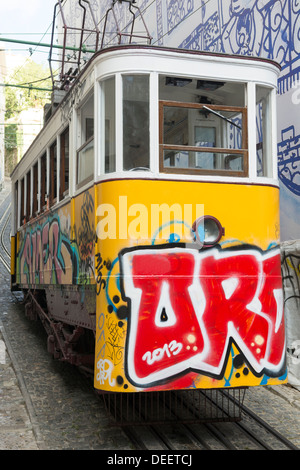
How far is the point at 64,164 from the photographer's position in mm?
7230

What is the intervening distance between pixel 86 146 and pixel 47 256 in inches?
93.4

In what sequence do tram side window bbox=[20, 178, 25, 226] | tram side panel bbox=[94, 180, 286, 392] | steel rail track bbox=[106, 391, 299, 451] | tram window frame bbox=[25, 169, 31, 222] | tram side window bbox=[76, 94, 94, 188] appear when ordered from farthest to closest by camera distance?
tram side window bbox=[20, 178, 25, 226] → tram window frame bbox=[25, 169, 31, 222] → tram side window bbox=[76, 94, 94, 188] → steel rail track bbox=[106, 391, 299, 451] → tram side panel bbox=[94, 180, 286, 392]

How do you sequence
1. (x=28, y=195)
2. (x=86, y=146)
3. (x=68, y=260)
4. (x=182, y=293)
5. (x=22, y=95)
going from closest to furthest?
(x=182, y=293)
(x=86, y=146)
(x=68, y=260)
(x=28, y=195)
(x=22, y=95)

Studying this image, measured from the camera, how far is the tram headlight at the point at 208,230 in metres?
5.58

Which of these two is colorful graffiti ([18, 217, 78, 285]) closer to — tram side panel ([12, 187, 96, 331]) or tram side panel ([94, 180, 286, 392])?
tram side panel ([12, 187, 96, 331])

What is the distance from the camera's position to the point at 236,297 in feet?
18.4

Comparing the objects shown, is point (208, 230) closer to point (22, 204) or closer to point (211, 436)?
point (211, 436)

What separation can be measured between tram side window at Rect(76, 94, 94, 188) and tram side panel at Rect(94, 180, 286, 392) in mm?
522

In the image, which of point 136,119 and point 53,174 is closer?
point 136,119

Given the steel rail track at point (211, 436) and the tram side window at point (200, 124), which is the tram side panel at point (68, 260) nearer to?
the tram side window at point (200, 124)

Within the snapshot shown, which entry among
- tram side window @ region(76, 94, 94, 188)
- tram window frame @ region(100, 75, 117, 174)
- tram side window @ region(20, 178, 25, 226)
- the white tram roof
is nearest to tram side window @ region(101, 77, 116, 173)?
tram window frame @ region(100, 75, 117, 174)

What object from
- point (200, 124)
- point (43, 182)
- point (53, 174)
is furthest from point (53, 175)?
point (200, 124)

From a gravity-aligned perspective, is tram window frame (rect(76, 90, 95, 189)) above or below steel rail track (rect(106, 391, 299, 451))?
above

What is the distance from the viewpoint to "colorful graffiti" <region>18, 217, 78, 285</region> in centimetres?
684
